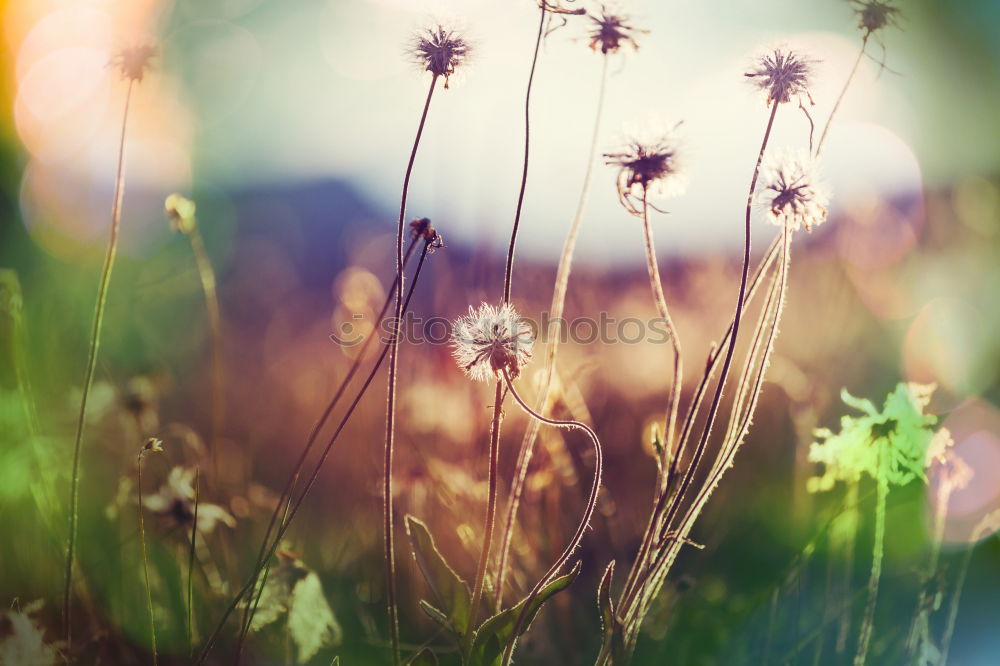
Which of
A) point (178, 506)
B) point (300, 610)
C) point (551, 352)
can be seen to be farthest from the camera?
point (178, 506)

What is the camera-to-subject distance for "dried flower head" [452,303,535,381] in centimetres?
67

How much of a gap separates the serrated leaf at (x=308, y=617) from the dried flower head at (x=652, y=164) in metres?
0.63

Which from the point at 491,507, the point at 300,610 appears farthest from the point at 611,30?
the point at 300,610

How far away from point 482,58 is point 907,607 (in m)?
0.98

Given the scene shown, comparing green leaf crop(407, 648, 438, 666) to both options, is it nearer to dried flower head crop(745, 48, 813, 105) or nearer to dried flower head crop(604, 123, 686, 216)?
dried flower head crop(604, 123, 686, 216)

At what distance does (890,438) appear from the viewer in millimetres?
863

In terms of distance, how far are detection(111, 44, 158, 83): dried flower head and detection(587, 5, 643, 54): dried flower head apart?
558mm

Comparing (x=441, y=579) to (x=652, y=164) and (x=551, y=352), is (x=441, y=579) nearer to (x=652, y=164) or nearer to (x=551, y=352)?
(x=551, y=352)

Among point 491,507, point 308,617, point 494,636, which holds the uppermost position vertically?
point 491,507

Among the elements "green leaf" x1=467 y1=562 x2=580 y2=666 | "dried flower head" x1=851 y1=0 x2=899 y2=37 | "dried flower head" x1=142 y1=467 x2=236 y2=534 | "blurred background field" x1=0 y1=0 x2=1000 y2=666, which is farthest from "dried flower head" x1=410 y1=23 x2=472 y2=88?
"dried flower head" x1=142 y1=467 x2=236 y2=534

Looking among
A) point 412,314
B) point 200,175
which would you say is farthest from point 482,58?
point 200,175

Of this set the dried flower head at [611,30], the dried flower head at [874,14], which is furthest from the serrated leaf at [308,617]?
the dried flower head at [874,14]

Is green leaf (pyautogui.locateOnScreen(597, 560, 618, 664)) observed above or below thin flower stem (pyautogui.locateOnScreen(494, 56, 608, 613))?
below

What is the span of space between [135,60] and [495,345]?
0.60 m
